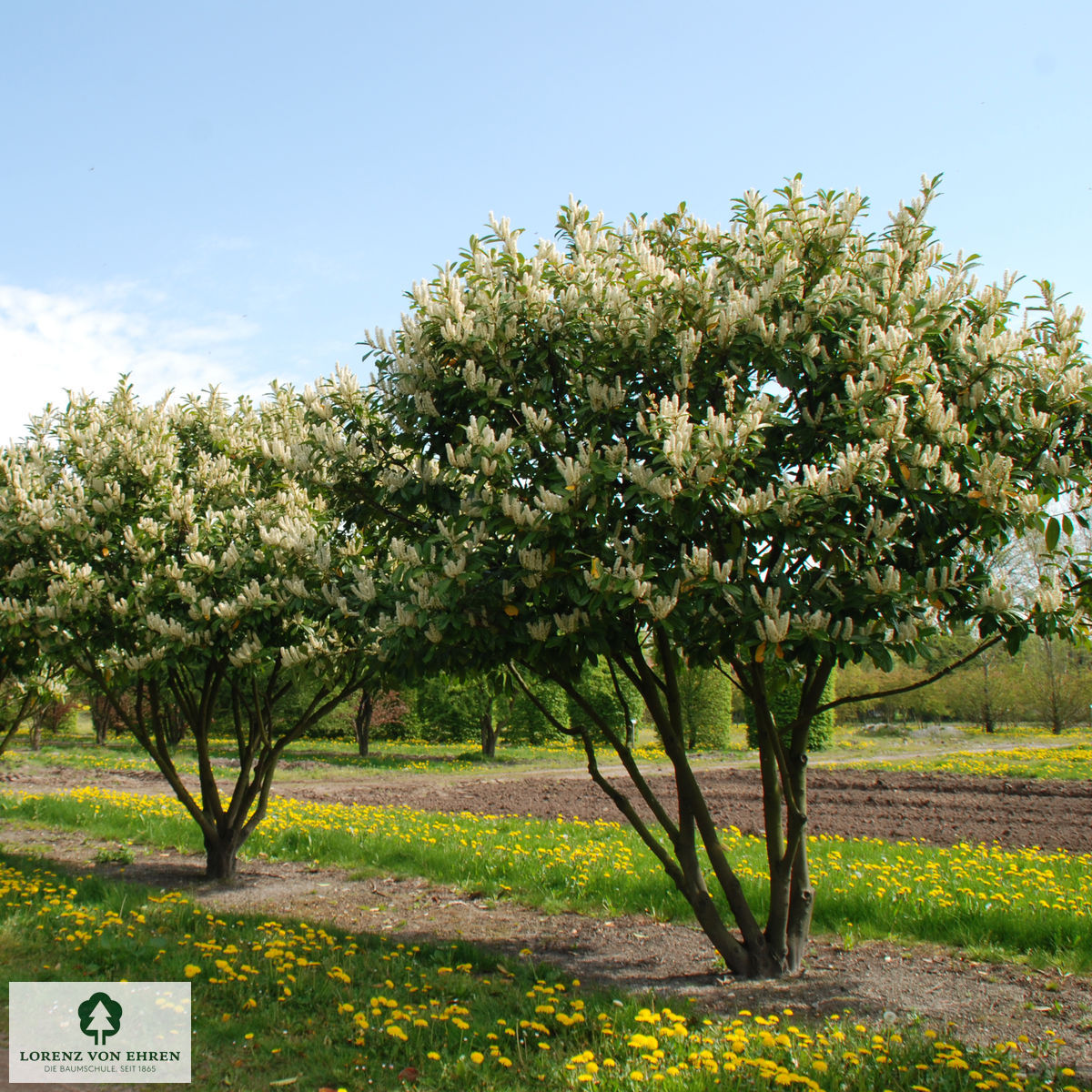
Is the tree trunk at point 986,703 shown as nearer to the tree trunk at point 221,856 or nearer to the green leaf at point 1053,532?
the tree trunk at point 221,856

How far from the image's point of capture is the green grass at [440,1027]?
402 centimetres

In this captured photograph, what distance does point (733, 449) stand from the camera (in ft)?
14.6

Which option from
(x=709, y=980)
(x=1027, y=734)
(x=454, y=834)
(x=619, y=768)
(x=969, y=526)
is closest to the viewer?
(x=969, y=526)

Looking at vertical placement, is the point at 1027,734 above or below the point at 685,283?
below

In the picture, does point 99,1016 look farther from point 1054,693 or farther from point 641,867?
point 1054,693

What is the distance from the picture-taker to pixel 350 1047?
4.50 metres

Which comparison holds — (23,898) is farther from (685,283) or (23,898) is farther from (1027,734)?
(1027,734)

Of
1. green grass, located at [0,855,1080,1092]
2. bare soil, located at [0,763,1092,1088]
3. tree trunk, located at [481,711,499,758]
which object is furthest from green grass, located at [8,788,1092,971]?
tree trunk, located at [481,711,499,758]

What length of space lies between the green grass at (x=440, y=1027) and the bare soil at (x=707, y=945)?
50cm

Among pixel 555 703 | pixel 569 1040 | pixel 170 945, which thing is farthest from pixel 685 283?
pixel 555 703

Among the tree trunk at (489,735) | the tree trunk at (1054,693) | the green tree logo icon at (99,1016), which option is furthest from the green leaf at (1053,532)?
the tree trunk at (1054,693)

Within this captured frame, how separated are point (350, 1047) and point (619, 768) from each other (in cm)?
2223

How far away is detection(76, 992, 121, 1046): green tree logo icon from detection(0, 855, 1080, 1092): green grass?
0.41m

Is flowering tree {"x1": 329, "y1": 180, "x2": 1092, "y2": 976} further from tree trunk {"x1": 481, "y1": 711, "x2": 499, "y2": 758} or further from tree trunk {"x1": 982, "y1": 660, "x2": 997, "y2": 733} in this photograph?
tree trunk {"x1": 982, "y1": 660, "x2": 997, "y2": 733}
